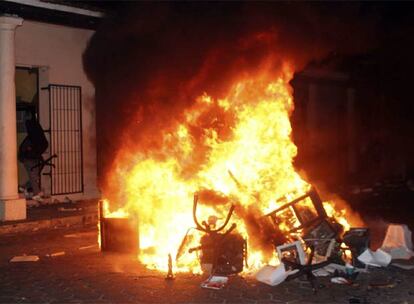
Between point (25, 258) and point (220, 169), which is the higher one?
point (220, 169)

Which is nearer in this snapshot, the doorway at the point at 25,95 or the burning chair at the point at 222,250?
the burning chair at the point at 222,250

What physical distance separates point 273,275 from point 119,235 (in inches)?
119

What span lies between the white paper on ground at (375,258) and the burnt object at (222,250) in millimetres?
1651

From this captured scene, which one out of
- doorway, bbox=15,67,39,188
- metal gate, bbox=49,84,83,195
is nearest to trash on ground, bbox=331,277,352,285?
metal gate, bbox=49,84,83,195

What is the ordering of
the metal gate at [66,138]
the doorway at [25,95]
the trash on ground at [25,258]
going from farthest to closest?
1. the doorway at [25,95]
2. the metal gate at [66,138]
3. the trash on ground at [25,258]

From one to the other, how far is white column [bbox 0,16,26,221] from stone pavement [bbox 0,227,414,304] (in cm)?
310

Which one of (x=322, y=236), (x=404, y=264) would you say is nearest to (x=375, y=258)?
(x=404, y=264)

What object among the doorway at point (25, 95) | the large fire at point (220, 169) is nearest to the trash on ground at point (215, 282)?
the large fire at point (220, 169)

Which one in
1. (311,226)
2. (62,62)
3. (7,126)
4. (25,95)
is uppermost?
(62,62)

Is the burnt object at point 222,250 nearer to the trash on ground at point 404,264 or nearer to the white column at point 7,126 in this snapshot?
the trash on ground at point 404,264

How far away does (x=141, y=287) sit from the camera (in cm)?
648

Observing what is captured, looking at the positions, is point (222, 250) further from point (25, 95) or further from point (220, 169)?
point (25, 95)

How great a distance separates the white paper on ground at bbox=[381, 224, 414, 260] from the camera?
7934 millimetres

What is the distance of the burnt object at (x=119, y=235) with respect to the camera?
27.7 ft
